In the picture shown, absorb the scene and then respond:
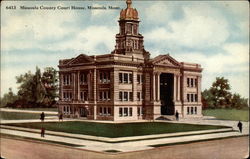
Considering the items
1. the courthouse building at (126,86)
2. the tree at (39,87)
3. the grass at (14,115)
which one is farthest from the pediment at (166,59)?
the grass at (14,115)

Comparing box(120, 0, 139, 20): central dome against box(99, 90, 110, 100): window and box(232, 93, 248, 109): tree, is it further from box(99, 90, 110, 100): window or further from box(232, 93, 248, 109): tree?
box(99, 90, 110, 100): window

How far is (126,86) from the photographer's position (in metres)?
23.8

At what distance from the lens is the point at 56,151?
16078 millimetres

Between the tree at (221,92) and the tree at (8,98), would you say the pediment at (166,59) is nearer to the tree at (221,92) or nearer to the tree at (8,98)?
the tree at (221,92)

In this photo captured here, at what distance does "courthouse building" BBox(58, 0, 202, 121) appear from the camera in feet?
69.0

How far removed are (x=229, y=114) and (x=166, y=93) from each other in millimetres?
7883

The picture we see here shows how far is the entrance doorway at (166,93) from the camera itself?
25.8m

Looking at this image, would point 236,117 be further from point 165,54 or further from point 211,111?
point 165,54

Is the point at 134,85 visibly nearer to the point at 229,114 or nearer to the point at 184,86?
the point at 184,86

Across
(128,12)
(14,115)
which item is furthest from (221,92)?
(14,115)

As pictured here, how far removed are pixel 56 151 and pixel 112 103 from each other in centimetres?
722

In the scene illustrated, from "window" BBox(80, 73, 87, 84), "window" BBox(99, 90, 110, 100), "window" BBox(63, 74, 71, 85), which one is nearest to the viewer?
Answer: "window" BBox(63, 74, 71, 85)

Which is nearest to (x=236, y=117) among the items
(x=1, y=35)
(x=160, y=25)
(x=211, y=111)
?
(x=211, y=111)

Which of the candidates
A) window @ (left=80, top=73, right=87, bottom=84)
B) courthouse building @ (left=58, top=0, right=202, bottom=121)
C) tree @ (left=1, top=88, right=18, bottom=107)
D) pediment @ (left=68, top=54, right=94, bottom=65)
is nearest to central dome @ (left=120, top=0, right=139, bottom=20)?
pediment @ (left=68, top=54, right=94, bottom=65)
